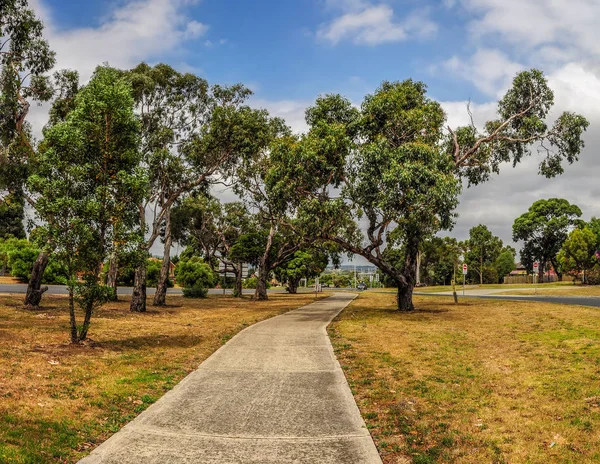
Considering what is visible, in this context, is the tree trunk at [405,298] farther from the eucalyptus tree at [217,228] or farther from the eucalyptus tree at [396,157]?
the eucalyptus tree at [217,228]

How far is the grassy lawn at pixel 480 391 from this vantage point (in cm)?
646

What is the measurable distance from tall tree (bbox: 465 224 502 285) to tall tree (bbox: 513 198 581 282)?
14774 millimetres

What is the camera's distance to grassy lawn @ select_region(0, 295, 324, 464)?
6492mm

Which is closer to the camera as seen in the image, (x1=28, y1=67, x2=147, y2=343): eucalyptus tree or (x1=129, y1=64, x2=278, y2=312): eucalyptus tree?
(x1=28, y1=67, x2=147, y2=343): eucalyptus tree

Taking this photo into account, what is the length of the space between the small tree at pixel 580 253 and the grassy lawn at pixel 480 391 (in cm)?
4621

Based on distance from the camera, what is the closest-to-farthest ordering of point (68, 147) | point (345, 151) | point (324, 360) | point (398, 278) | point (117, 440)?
point (117, 440)
point (324, 360)
point (68, 147)
point (345, 151)
point (398, 278)

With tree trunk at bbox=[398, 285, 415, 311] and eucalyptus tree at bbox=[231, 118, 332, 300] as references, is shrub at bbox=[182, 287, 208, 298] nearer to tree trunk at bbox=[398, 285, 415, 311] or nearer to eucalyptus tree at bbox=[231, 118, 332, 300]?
eucalyptus tree at bbox=[231, 118, 332, 300]

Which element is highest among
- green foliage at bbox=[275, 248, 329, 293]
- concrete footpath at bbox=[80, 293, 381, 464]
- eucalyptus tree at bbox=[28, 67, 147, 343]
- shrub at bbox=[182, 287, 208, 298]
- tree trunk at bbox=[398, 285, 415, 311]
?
Result: eucalyptus tree at bbox=[28, 67, 147, 343]

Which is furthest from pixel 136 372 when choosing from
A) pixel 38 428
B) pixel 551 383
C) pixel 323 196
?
pixel 323 196

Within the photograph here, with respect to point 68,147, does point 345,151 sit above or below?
above

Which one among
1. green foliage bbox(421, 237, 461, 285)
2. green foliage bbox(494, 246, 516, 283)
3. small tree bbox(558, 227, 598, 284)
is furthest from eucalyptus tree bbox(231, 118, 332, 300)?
green foliage bbox(494, 246, 516, 283)

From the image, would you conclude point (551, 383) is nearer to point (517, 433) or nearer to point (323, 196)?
point (517, 433)

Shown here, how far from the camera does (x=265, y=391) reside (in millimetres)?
9070

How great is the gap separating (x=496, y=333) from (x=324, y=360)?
7.50 m
